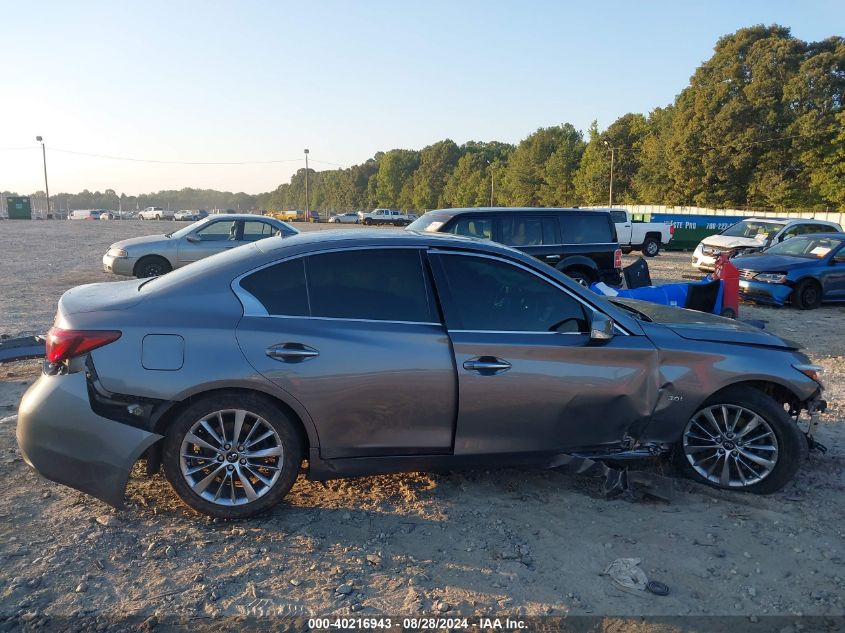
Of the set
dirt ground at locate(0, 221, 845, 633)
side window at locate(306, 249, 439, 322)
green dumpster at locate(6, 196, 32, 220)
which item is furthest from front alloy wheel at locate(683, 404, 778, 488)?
green dumpster at locate(6, 196, 32, 220)

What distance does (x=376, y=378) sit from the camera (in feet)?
11.9

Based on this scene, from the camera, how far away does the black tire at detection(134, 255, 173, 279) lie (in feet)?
45.6

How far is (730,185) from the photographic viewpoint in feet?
167

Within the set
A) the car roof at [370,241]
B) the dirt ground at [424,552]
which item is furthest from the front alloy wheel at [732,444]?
the car roof at [370,241]

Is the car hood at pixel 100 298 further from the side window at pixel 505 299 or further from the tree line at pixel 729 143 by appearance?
the tree line at pixel 729 143

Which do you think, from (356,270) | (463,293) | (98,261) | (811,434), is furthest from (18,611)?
(98,261)

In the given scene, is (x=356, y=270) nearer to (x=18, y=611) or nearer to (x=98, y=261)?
(x=18, y=611)

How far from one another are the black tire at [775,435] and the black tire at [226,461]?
2526 mm

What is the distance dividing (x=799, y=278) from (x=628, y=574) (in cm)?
1080

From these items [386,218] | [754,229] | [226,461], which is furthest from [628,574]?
[386,218]

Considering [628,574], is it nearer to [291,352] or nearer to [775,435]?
[775,435]

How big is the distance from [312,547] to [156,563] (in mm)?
797

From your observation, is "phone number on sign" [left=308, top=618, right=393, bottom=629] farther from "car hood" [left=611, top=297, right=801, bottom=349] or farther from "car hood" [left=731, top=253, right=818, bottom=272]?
"car hood" [left=731, top=253, right=818, bottom=272]

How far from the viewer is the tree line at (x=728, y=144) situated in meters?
45.6
